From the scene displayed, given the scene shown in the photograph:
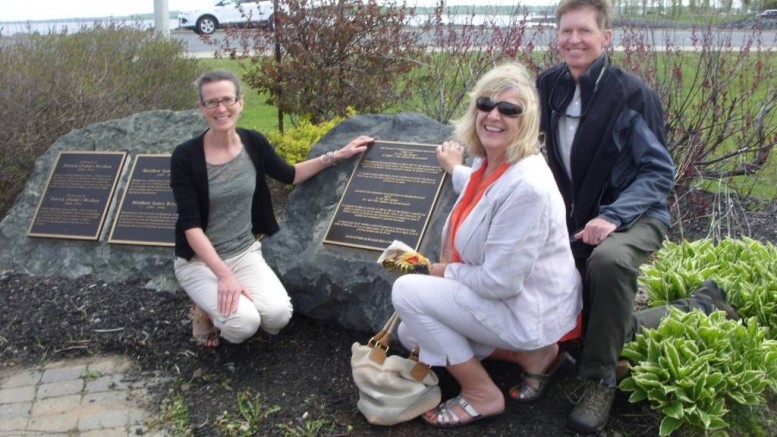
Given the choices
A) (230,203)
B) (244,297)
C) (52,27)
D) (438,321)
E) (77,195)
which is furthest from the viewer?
(52,27)

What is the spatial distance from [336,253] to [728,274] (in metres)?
2.23

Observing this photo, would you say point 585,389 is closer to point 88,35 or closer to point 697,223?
point 697,223

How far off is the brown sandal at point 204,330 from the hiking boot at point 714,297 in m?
2.63

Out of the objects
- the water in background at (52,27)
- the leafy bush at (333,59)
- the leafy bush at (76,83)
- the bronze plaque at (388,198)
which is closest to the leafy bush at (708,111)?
the leafy bush at (333,59)

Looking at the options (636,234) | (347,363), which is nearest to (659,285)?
(636,234)

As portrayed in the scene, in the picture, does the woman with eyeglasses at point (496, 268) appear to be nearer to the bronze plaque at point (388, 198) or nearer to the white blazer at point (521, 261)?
the white blazer at point (521, 261)

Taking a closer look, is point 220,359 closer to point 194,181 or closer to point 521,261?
point 194,181

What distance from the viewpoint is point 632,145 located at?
3.69 meters

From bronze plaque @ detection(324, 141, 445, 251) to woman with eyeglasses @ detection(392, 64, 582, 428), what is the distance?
0.88 metres

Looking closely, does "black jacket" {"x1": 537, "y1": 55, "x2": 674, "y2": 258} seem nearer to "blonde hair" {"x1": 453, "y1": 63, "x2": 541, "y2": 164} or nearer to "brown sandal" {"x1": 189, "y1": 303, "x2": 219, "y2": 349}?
"blonde hair" {"x1": 453, "y1": 63, "x2": 541, "y2": 164}

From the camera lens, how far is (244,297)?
13.7ft

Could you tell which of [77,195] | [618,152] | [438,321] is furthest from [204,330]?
[618,152]

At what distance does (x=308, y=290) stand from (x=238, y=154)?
87cm

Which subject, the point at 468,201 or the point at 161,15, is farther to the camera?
the point at 161,15
